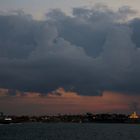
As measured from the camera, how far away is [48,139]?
15500cm

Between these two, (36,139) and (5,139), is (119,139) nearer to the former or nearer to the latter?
(36,139)

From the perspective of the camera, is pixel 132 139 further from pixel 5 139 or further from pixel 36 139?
pixel 5 139

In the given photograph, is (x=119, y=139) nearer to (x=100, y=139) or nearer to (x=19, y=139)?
(x=100, y=139)

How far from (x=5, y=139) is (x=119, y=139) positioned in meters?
39.9

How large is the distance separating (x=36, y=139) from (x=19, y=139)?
6.24 metres

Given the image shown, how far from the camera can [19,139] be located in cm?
15662

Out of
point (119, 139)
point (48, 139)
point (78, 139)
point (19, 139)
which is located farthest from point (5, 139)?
point (119, 139)

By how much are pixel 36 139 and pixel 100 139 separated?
890 inches

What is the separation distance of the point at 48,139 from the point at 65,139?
7139 millimetres

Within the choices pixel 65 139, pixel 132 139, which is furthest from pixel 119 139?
pixel 65 139

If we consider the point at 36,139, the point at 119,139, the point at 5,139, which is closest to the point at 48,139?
the point at 36,139

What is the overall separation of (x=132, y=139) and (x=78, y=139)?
1978cm

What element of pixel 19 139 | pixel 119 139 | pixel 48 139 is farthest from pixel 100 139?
pixel 19 139

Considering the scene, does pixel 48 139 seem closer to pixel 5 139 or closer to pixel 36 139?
pixel 36 139
